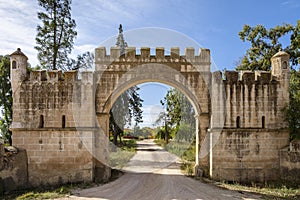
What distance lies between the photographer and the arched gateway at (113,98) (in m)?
10.1

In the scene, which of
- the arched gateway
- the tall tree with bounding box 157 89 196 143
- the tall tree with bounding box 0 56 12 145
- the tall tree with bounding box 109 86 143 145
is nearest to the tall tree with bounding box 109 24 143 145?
the tall tree with bounding box 109 86 143 145

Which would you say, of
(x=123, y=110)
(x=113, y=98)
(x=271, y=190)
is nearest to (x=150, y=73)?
(x=113, y=98)

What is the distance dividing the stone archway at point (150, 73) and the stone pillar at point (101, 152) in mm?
42

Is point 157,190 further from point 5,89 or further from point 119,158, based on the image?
point 5,89

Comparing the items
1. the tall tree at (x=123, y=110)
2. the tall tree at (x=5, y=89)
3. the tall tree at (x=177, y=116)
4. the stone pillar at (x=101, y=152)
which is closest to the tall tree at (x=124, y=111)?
the tall tree at (x=123, y=110)

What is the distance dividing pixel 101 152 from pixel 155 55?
4.78 metres

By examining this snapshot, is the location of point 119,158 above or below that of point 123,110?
below

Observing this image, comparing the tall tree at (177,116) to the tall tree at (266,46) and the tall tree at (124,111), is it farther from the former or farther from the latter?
the tall tree at (266,46)

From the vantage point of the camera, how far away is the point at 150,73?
10695 mm

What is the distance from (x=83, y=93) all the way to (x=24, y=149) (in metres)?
3.28

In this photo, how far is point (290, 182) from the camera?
9758 millimetres

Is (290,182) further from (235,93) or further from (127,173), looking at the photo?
(127,173)

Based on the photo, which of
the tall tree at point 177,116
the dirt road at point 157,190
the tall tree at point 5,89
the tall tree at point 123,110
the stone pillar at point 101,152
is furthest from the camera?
the tall tree at point 177,116

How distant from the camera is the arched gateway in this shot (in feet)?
33.3
